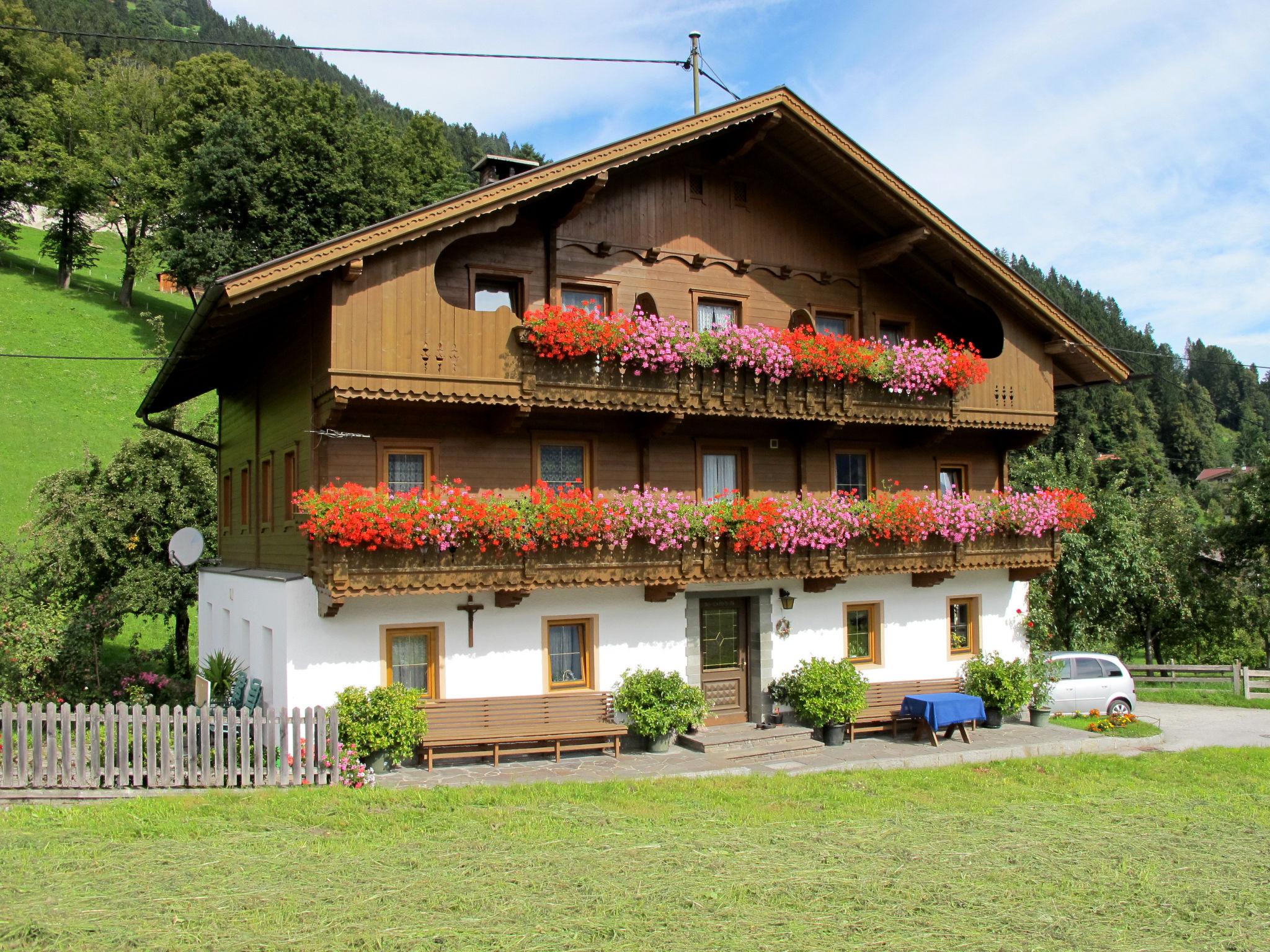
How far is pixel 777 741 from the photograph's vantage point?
54.2ft

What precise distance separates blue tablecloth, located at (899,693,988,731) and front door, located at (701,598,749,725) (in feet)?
9.61

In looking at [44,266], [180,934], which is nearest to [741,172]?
[180,934]

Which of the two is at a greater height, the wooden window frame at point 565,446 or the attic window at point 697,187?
the attic window at point 697,187

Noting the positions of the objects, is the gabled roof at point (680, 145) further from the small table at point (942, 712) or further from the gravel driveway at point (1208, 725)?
the small table at point (942, 712)

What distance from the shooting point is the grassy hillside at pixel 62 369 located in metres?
38.9

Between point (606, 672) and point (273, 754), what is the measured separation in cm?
523

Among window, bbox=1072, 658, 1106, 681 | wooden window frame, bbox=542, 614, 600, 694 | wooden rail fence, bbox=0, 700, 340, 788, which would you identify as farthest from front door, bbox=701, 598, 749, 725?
window, bbox=1072, 658, 1106, 681

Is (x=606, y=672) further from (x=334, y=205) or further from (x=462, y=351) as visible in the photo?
(x=334, y=205)

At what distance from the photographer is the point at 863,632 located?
18750 mm

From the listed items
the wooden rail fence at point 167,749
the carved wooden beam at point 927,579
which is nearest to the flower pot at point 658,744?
the wooden rail fence at point 167,749

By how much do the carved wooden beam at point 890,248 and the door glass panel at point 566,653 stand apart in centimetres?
902

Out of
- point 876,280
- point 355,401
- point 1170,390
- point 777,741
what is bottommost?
point 777,741

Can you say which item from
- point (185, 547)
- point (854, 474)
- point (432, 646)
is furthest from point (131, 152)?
point (432, 646)

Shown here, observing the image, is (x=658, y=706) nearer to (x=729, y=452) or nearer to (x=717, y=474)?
(x=717, y=474)
